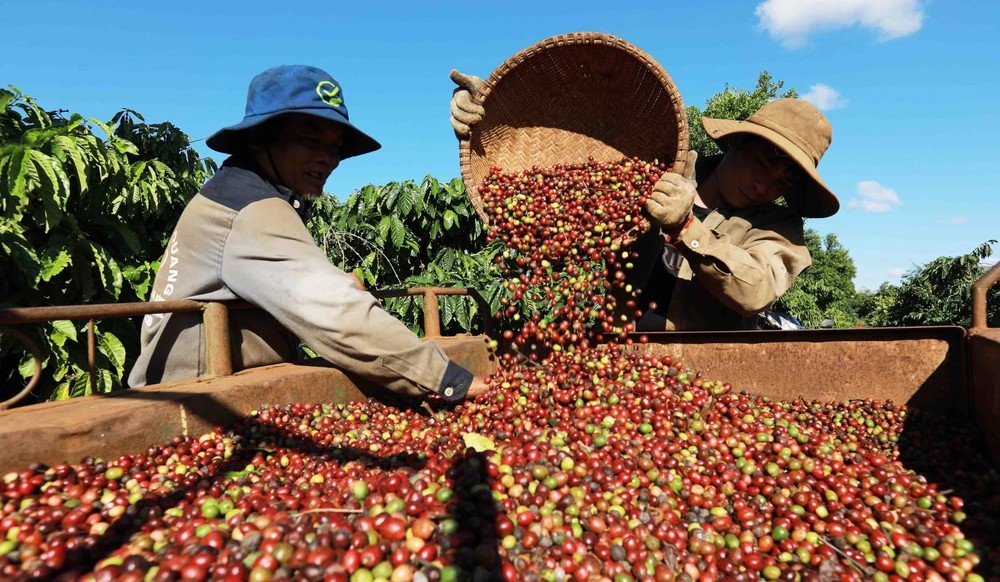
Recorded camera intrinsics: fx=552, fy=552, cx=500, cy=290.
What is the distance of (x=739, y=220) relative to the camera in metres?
4.41

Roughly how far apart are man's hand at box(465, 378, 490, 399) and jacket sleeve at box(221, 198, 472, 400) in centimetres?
51

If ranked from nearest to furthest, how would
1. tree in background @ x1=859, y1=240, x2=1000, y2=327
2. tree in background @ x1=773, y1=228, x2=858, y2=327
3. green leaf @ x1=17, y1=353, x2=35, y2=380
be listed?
green leaf @ x1=17, y1=353, x2=35, y2=380 < tree in background @ x1=859, y1=240, x2=1000, y2=327 < tree in background @ x1=773, y1=228, x2=858, y2=327

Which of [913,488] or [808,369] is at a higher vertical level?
[808,369]

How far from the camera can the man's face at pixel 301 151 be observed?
3.45m

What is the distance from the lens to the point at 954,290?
16359mm

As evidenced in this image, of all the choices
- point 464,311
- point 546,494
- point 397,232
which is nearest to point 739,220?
point 546,494

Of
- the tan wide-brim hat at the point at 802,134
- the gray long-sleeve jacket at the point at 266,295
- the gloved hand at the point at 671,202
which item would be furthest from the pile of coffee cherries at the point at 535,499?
the tan wide-brim hat at the point at 802,134

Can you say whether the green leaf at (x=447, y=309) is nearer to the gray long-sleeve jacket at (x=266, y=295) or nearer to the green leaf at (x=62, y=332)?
the gray long-sleeve jacket at (x=266, y=295)

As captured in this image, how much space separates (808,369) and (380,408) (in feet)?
9.43

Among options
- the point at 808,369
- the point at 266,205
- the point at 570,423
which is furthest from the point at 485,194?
the point at 808,369

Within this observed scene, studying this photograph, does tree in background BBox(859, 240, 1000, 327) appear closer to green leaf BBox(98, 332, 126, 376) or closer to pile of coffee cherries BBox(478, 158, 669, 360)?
pile of coffee cherries BBox(478, 158, 669, 360)

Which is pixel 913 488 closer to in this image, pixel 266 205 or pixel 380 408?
pixel 380 408

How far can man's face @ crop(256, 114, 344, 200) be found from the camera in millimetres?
3453

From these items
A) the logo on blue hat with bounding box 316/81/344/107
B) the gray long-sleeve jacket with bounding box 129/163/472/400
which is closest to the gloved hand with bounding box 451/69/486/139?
the logo on blue hat with bounding box 316/81/344/107
